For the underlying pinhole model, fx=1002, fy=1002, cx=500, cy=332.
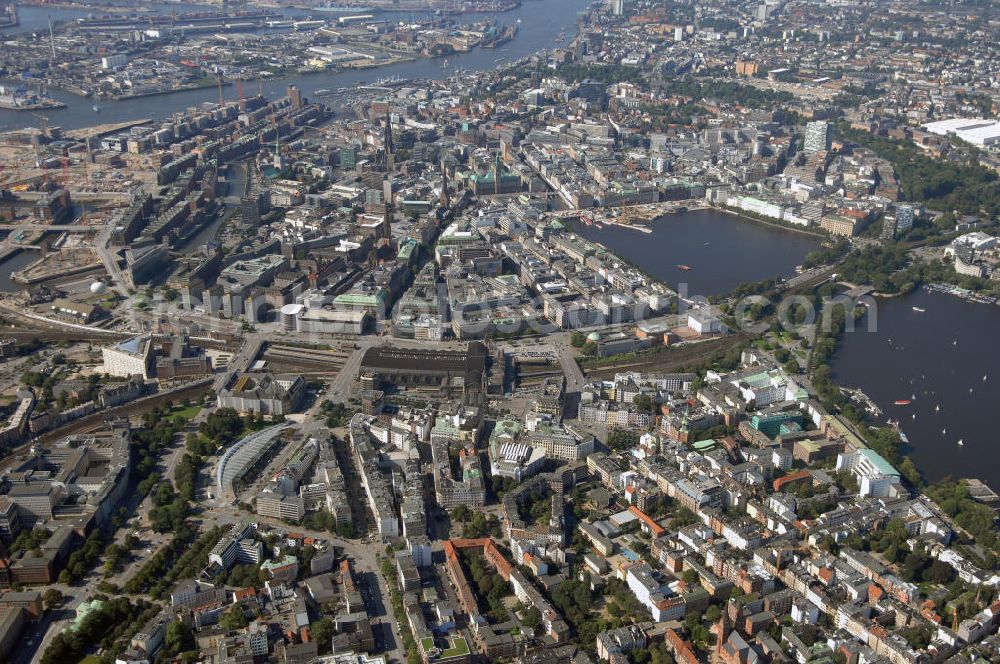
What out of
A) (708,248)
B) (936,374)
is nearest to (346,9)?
(708,248)

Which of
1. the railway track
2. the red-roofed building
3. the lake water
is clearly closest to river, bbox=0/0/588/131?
the lake water

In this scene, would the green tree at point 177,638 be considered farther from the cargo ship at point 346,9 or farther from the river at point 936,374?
the cargo ship at point 346,9

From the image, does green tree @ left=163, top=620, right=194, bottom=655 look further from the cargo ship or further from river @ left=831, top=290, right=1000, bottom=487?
the cargo ship

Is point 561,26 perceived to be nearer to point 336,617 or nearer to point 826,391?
point 826,391

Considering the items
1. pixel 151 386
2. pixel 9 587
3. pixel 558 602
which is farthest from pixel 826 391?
pixel 9 587

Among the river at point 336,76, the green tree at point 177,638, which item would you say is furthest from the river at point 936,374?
the river at point 336,76

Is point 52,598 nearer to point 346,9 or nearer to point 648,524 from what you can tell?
point 648,524
